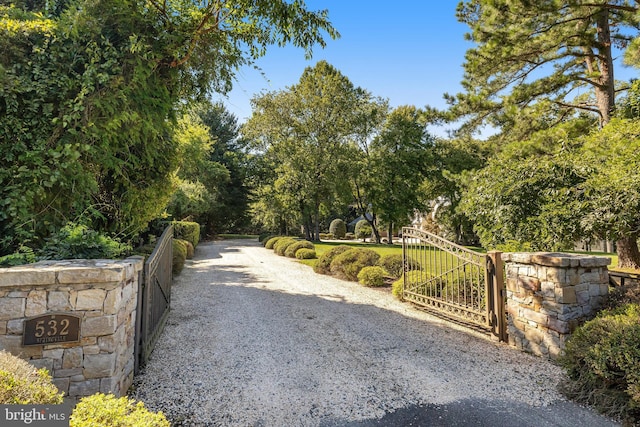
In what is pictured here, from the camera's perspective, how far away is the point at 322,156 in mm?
19125

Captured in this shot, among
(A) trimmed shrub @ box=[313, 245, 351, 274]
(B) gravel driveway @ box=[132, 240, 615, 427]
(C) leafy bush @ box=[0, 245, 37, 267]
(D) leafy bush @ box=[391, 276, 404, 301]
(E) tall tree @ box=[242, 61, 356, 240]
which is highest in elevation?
(E) tall tree @ box=[242, 61, 356, 240]

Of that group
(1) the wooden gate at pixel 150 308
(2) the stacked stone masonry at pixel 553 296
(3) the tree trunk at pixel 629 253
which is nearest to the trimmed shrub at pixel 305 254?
(1) the wooden gate at pixel 150 308

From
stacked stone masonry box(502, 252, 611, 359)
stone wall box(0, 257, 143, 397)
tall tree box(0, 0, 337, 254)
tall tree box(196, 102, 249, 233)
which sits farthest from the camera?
tall tree box(196, 102, 249, 233)

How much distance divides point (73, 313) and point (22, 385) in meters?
1.25

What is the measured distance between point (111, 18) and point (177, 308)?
5.01 metres

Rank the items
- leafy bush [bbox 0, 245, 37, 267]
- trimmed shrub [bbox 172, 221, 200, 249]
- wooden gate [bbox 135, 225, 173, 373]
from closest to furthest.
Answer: leafy bush [bbox 0, 245, 37, 267] < wooden gate [bbox 135, 225, 173, 373] < trimmed shrub [bbox 172, 221, 200, 249]

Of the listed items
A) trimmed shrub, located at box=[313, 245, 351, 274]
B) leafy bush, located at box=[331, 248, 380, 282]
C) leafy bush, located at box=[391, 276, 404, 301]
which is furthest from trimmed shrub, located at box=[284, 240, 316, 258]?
leafy bush, located at box=[391, 276, 404, 301]

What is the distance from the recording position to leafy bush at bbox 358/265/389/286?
26.8 ft

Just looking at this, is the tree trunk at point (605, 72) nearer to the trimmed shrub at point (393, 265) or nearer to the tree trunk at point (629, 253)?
the tree trunk at point (629, 253)

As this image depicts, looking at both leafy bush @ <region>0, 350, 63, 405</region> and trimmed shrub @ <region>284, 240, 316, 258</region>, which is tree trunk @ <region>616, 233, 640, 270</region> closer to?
leafy bush @ <region>0, 350, 63, 405</region>

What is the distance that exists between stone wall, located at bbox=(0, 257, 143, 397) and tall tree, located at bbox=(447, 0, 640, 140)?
8.02 meters

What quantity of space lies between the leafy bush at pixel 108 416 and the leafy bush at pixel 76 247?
2474 millimetres

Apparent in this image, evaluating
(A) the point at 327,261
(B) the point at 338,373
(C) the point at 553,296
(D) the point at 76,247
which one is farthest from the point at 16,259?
(A) the point at 327,261

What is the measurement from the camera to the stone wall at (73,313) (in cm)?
258
